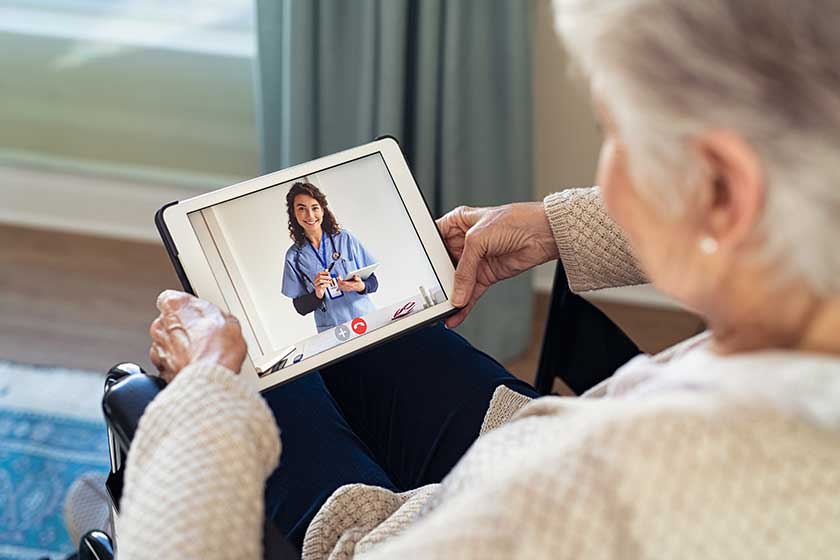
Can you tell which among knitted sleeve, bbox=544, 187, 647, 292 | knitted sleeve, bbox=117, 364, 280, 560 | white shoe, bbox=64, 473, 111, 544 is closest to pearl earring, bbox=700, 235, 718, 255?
knitted sleeve, bbox=117, 364, 280, 560

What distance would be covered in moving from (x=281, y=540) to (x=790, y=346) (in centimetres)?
45

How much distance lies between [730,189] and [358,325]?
0.57 m

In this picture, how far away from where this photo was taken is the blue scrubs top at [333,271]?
1.04m

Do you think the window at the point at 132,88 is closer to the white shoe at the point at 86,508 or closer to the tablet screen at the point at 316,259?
the white shoe at the point at 86,508

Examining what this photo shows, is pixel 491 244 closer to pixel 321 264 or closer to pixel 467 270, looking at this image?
pixel 467 270

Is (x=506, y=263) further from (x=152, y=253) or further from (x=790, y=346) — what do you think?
(x=152, y=253)

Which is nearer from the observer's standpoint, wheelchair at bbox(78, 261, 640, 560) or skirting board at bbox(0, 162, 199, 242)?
wheelchair at bbox(78, 261, 640, 560)

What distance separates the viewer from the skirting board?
91.4 inches

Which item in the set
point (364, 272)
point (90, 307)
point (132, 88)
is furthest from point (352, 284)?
point (132, 88)

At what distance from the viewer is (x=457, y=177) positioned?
1882 millimetres

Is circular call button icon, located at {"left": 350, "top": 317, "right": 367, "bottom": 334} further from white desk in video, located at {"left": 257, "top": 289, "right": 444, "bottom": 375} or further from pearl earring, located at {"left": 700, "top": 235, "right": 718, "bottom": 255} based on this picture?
pearl earring, located at {"left": 700, "top": 235, "right": 718, "bottom": 255}

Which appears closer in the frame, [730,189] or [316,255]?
[730,189]

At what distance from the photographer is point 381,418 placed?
1.13 metres

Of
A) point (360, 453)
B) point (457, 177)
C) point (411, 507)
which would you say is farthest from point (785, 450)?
point (457, 177)
